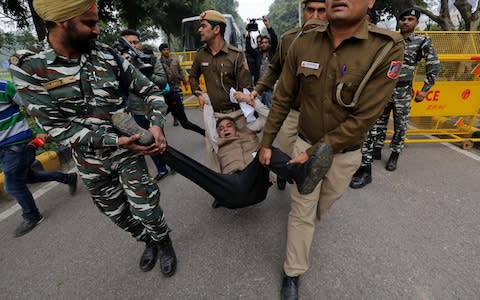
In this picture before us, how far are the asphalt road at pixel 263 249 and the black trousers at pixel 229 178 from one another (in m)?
0.47

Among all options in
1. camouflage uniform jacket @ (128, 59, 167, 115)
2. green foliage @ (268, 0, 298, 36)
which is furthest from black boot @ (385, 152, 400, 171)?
green foliage @ (268, 0, 298, 36)

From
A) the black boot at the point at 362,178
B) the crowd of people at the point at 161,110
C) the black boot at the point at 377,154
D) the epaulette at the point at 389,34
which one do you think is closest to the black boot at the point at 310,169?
the crowd of people at the point at 161,110

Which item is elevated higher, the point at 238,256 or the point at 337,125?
the point at 337,125

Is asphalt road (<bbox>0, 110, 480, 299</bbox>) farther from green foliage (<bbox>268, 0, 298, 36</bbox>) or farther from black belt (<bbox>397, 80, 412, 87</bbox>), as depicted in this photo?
green foliage (<bbox>268, 0, 298, 36</bbox>)

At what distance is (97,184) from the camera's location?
1589 mm

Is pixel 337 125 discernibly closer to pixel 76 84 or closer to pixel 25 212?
pixel 76 84

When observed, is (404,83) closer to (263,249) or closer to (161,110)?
(263,249)

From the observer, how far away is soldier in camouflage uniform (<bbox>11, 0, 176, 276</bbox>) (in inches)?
49.9

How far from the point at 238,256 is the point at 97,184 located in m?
1.13

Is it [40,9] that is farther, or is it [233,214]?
[233,214]

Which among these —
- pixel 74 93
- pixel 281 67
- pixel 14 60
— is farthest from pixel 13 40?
pixel 281 67

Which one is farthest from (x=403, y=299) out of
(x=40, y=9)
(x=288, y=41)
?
(x=40, y=9)

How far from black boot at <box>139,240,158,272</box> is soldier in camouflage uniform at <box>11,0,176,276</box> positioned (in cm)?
37

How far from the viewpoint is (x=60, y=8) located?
3.89 ft
